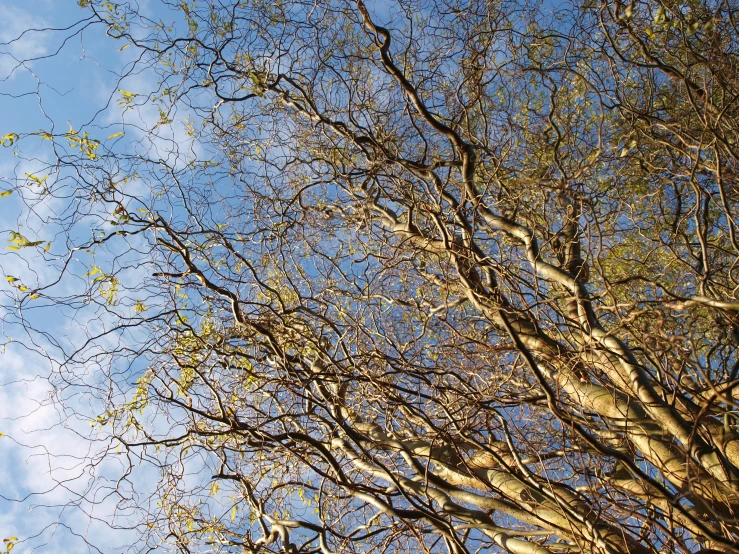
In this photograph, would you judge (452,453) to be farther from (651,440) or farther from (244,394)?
(244,394)

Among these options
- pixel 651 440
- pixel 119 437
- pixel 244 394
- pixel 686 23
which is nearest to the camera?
pixel 651 440

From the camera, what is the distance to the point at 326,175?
20.8 ft

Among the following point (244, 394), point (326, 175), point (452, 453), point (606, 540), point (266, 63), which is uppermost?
point (266, 63)

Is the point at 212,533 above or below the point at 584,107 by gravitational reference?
below

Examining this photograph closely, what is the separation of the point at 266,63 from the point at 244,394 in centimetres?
358

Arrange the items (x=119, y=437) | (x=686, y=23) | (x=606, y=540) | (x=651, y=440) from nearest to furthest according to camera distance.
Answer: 1. (x=606, y=540)
2. (x=651, y=440)
3. (x=119, y=437)
4. (x=686, y=23)

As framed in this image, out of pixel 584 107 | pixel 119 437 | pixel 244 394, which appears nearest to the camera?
pixel 119 437

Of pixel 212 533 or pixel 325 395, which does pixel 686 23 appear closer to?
pixel 325 395

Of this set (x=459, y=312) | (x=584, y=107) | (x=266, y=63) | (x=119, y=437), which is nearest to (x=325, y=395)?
(x=119, y=437)

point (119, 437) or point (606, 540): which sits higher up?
point (119, 437)

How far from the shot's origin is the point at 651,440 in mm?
3580

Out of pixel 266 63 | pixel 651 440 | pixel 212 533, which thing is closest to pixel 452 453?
pixel 651 440

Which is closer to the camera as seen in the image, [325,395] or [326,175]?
[325,395]

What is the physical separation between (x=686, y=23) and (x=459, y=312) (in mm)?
3471
